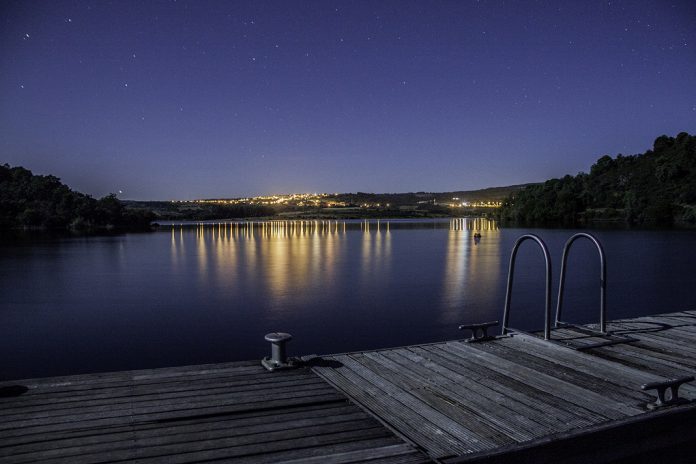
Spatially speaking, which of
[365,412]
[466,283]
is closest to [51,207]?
[466,283]

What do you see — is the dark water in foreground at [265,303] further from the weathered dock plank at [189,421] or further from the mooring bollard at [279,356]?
the weathered dock plank at [189,421]

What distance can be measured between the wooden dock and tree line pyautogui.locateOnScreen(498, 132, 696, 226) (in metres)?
135

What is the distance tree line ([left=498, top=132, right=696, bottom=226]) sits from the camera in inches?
5123

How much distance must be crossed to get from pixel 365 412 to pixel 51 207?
175 metres

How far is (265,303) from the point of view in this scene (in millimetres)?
27969

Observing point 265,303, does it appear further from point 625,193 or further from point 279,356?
point 625,193

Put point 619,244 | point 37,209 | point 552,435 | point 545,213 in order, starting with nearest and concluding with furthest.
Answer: point 552,435 < point 619,244 < point 37,209 < point 545,213

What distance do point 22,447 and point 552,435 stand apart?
5.38 metres

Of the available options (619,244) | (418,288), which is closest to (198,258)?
(418,288)

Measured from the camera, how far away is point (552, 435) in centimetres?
527

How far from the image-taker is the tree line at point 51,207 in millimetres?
145500

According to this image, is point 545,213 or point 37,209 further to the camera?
point 545,213

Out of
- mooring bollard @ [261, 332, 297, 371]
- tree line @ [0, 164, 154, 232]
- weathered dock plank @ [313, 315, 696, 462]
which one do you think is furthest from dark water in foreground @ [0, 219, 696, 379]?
tree line @ [0, 164, 154, 232]

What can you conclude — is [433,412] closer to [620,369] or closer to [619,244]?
[620,369]
